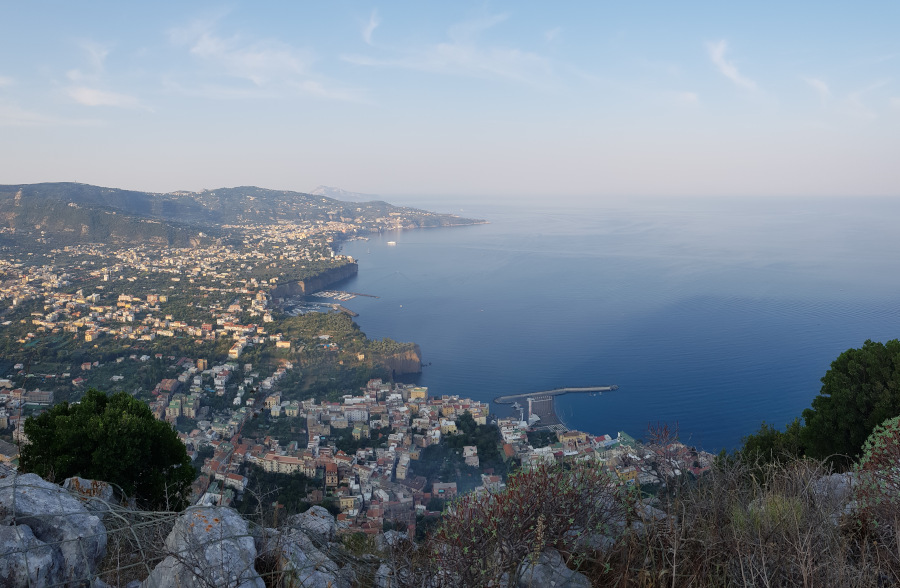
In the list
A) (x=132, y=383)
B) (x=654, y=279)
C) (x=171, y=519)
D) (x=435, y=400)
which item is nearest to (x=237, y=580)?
(x=171, y=519)

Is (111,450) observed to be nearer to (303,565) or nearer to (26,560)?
(26,560)

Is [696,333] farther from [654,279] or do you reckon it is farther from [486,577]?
[486,577]

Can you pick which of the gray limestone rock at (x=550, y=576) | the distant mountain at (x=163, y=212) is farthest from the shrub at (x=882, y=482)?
the distant mountain at (x=163, y=212)

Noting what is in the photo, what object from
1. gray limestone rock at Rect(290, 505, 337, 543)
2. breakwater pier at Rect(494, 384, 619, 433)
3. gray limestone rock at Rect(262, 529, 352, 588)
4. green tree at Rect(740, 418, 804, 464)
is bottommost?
breakwater pier at Rect(494, 384, 619, 433)

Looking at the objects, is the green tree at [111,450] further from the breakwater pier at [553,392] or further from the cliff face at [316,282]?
the cliff face at [316,282]

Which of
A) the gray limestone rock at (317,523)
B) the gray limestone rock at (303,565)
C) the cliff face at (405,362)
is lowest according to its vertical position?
the cliff face at (405,362)

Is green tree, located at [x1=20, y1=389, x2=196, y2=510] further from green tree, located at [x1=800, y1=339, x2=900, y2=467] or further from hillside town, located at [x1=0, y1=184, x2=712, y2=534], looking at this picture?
green tree, located at [x1=800, y1=339, x2=900, y2=467]

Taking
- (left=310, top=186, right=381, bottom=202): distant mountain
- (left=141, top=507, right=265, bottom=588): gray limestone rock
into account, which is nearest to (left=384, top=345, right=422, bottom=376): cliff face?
(left=141, top=507, right=265, bottom=588): gray limestone rock
